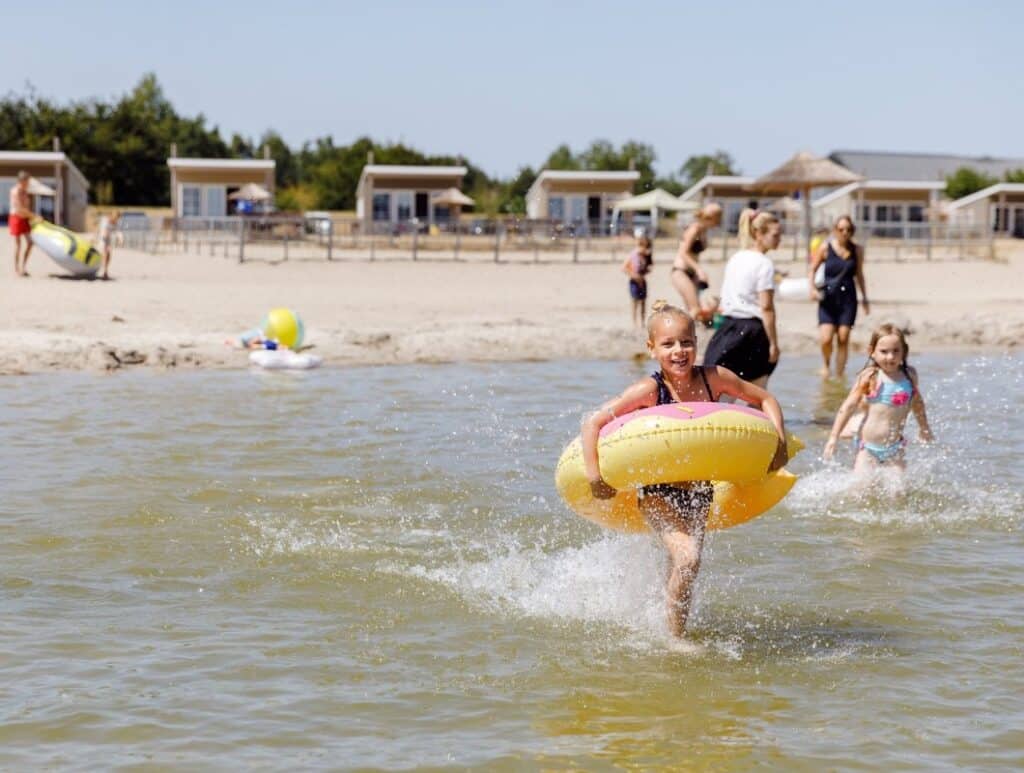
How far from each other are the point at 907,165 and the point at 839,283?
4945 cm

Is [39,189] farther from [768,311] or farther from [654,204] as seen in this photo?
[768,311]

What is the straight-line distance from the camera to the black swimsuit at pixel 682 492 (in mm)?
5043

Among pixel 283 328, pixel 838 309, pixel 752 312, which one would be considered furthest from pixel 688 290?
pixel 283 328

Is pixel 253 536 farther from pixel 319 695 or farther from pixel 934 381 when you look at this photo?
pixel 934 381

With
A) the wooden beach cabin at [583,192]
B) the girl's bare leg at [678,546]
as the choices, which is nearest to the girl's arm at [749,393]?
the girl's bare leg at [678,546]

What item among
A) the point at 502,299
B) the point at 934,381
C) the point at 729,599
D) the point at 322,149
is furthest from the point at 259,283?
the point at 322,149

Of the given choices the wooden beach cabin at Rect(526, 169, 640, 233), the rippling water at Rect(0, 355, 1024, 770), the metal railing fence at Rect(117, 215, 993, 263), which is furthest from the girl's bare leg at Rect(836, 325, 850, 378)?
the wooden beach cabin at Rect(526, 169, 640, 233)

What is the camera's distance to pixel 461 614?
5559 mm

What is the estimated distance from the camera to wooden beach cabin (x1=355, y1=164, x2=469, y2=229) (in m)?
47.0

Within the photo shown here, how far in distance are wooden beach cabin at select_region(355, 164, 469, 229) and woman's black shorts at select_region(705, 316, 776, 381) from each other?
38389 millimetres

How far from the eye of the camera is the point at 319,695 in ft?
15.1

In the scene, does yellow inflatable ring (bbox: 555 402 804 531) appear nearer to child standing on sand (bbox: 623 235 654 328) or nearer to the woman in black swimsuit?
the woman in black swimsuit

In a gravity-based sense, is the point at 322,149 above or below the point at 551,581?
above

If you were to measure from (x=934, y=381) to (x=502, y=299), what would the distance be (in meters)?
8.10
